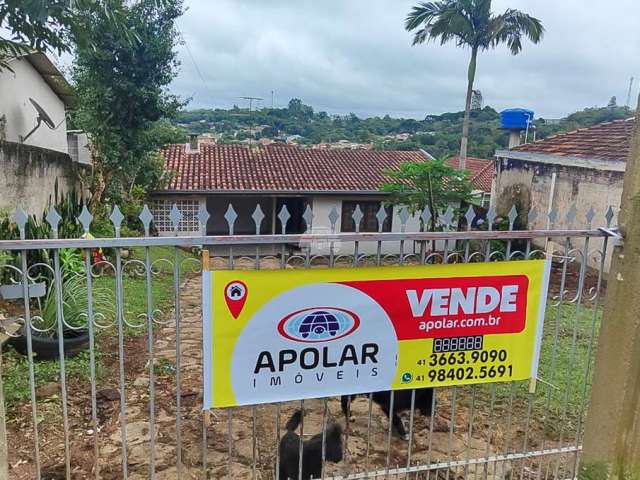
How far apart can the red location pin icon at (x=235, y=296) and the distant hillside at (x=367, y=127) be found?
23233 millimetres

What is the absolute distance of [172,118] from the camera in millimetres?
11773

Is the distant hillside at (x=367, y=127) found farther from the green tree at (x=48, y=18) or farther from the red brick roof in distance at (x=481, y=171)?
the green tree at (x=48, y=18)

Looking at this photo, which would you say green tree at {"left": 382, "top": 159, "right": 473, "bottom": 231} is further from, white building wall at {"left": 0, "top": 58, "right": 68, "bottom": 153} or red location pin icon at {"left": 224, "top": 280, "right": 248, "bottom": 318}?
red location pin icon at {"left": 224, "top": 280, "right": 248, "bottom": 318}

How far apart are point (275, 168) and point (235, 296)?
1538 cm

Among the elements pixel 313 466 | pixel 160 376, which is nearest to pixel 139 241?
pixel 313 466

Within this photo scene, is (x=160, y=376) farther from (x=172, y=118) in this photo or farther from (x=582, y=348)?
(x=172, y=118)

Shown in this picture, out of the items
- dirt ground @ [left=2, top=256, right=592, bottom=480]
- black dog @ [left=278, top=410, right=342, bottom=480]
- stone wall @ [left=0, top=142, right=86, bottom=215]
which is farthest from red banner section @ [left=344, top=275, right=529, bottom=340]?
stone wall @ [left=0, top=142, right=86, bottom=215]

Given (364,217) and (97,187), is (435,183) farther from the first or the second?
(97,187)

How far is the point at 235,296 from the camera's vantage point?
226cm

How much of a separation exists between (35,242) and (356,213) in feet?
4.59

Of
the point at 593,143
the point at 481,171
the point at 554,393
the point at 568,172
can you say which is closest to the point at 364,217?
the point at 568,172

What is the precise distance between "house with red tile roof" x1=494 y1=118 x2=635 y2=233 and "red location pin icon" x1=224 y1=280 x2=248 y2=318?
29.5ft

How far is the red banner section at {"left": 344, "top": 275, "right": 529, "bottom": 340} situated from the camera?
2426 mm

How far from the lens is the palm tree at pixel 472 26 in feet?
52.6
